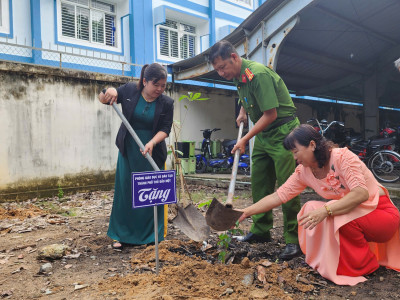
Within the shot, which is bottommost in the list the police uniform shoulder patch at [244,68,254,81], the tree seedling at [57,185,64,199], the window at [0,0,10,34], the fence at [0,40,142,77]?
the tree seedling at [57,185,64,199]

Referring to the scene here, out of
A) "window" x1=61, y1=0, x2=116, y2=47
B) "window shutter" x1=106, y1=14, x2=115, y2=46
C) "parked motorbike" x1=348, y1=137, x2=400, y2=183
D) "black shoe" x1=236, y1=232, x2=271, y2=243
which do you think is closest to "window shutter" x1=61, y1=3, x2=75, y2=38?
"window" x1=61, y1=0, x2=116, y2=47

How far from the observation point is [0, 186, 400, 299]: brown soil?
2312 millimetres

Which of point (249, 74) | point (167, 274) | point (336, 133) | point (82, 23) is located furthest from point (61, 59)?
point (167, 274)

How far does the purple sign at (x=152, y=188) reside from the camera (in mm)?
2375

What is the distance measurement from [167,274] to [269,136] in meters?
1.62

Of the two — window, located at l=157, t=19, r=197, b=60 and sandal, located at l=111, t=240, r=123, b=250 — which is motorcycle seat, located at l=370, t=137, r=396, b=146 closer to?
sandal, located at l=111, t=240, r=123, b=250

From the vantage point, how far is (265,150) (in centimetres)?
333

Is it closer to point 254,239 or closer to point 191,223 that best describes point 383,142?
point 254,239

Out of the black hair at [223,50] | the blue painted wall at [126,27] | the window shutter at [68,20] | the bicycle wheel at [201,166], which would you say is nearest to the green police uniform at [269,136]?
the black hair at [223,50]

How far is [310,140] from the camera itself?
8.16 ft

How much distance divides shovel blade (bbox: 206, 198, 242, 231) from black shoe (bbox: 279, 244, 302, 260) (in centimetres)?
63

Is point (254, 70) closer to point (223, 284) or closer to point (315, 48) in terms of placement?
point (223, 284)

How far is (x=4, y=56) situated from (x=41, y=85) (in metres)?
2.46

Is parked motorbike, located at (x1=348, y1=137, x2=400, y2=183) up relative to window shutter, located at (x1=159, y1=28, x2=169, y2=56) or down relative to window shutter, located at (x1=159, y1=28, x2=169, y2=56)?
down
